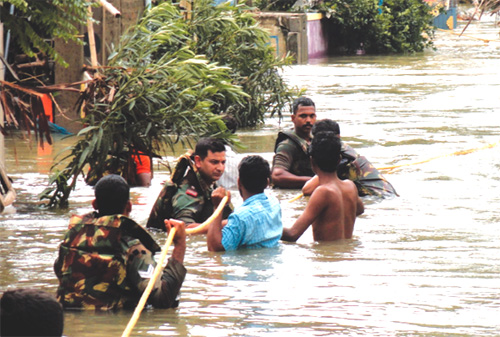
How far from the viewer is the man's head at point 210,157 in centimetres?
809

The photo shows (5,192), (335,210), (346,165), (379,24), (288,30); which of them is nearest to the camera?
(335,210)

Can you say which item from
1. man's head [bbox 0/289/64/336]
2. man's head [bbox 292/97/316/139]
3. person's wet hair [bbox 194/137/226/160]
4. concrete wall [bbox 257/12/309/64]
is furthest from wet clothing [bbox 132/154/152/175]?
concrete wall [bbox 257/12/309/64]

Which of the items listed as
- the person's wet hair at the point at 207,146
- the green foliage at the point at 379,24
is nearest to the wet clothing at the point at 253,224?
the person's wet hair at the point at 207,146

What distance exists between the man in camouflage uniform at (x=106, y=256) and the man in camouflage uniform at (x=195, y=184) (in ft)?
7.35

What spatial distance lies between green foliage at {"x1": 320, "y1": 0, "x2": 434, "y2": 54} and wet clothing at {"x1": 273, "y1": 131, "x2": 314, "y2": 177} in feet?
71.1

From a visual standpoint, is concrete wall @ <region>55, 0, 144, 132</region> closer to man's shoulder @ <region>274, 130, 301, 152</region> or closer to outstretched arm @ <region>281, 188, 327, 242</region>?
man's shoulder @ <region>274, 130, 301, 152</region>

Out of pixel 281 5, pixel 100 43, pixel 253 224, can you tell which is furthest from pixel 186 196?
pixel 281 5

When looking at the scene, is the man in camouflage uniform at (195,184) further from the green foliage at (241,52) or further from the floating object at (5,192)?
the green foliage at (241,52)

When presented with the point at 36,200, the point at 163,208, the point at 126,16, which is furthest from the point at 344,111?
the point at 163,208

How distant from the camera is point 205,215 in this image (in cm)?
820

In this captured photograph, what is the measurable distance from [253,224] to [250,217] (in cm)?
8

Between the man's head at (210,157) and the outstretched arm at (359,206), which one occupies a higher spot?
the man's head at (210,157)

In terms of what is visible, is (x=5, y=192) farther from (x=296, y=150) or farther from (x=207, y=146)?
(x=296, y=150)

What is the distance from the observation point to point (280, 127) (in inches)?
648
